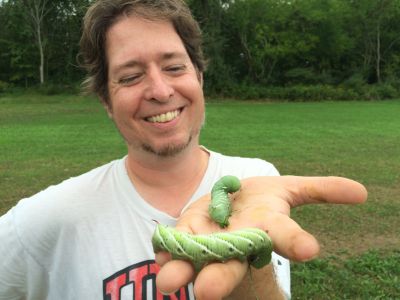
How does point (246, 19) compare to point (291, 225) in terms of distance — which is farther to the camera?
point (246, 19)

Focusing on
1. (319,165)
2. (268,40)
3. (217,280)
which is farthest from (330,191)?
(268,40)

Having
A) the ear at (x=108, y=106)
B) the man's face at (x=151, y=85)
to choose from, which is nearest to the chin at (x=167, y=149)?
the man's face at (x=151, y=85)

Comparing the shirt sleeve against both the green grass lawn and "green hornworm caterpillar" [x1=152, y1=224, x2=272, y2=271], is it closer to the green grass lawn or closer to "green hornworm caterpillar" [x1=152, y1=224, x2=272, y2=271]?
"green hornworm caterpillar" [x1=152, y1=224, x2=272, y2=271]

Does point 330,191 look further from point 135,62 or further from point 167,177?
point 135,62

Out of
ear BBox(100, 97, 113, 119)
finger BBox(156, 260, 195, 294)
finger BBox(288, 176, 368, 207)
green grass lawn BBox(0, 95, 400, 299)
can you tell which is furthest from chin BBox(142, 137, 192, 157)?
green grass lawn BBox(0, 95, 400, 299)

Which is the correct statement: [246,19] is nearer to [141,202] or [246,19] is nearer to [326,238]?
[326,238]

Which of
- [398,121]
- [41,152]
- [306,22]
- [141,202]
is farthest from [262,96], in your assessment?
[141,202]
